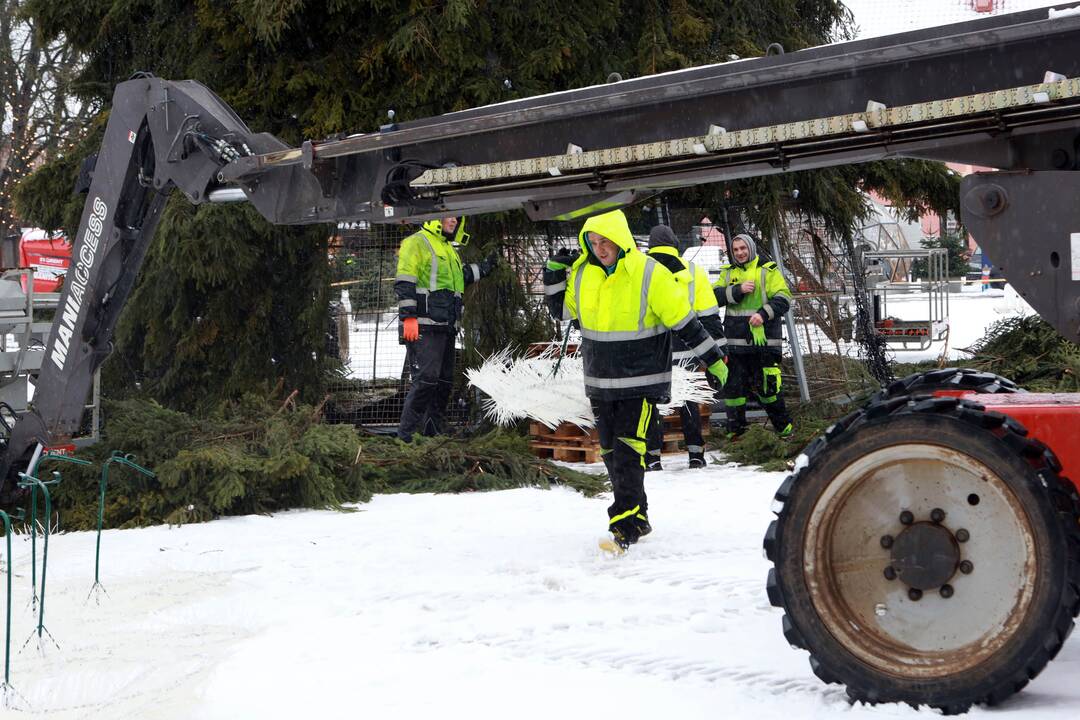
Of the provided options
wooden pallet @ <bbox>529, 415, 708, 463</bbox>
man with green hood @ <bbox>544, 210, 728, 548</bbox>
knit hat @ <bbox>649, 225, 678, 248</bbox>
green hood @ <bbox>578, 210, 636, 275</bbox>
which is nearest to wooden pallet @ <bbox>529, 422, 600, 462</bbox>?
wooden pallet @ <bbox>529, 415, 708, 463</bbox>

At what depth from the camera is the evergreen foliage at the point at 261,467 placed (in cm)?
845

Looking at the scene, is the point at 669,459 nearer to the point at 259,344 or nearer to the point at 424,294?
the point at 424,294

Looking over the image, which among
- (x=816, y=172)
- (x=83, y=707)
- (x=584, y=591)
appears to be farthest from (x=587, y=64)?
(x=83, y=707)

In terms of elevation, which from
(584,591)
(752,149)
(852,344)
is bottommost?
(584,591)

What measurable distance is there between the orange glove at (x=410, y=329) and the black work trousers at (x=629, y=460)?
12.9 ft

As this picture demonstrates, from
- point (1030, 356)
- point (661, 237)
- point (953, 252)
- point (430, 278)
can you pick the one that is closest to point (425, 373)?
point (430, 278)

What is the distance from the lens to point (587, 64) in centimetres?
1233

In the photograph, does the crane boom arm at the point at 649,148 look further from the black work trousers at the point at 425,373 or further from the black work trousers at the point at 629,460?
the black work trousers at the point at 425,373

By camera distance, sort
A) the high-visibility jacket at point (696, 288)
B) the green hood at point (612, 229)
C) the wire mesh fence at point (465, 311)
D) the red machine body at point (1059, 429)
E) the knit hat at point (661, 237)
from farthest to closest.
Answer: the wire mesh fence at point (465, 311)
the knit hat at point (661, 237)
the high-visibility jacket at point (696, 288)
the green hood at point (612, 229)
the red machine body at point (1059, 429)

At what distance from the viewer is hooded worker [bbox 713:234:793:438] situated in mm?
11641

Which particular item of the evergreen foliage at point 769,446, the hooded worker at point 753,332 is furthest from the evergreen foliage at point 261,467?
the hooded worker at point 753,332

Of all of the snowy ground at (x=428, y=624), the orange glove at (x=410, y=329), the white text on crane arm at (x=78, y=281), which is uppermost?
the white text on crane arm at (x=78, y=281)

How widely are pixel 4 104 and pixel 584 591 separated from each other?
82.8ft

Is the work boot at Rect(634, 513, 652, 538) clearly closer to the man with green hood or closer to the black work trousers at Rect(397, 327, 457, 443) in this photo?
the man with green hood
